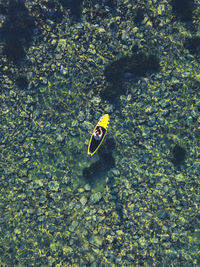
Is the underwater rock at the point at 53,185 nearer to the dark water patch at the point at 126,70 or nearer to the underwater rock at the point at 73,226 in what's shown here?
the underwater rock at the point at 73,226

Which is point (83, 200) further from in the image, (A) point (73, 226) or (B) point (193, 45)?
(B) point (193, 45)

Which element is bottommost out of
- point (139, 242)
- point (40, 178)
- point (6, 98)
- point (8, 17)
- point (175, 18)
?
point (139, 242)

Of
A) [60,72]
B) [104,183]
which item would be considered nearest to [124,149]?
[104,183]

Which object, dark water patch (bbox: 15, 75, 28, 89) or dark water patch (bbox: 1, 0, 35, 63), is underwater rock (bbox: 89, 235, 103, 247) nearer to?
dark water patch (bbox: 15, 75, 28, 89)

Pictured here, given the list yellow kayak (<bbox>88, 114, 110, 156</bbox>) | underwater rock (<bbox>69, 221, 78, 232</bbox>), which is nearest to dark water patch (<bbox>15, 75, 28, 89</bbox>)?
yellow kayak (<bbox>88, 114, 110, 156</bbox>)

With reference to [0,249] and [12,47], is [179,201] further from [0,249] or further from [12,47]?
[12,47]

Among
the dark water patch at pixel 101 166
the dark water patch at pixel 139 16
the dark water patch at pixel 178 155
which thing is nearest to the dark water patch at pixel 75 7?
the dark water patch at pixel 139 16

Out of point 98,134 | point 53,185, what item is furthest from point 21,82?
point 53,185
